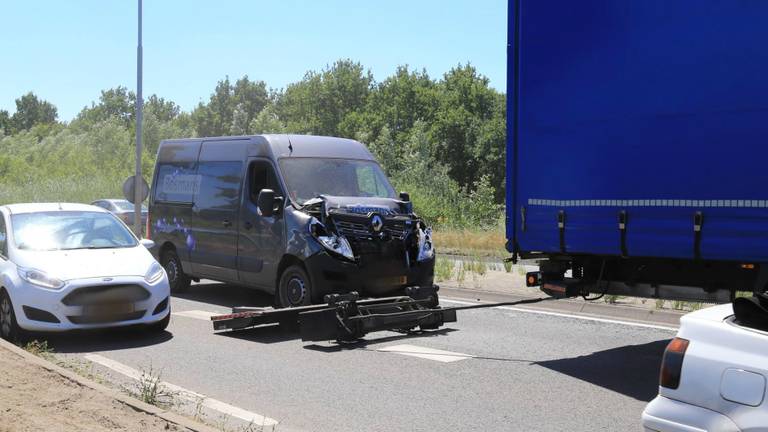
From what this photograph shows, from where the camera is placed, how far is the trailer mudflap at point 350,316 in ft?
28.7

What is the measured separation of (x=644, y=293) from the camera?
7992mm

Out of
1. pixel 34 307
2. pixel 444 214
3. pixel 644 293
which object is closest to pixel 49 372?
pixel 34 307

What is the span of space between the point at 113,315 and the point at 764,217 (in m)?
6.60

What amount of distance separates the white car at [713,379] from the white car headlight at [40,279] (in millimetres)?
6752

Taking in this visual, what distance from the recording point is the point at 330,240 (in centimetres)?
1026

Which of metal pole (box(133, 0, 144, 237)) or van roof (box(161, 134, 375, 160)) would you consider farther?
metal pole (box(133, 0, 144, 237))

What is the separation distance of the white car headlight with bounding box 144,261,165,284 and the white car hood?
47 millimetres

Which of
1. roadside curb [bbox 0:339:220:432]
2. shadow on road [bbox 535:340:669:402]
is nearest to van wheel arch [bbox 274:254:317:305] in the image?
shadow on road [bbox 535:340:669:402]

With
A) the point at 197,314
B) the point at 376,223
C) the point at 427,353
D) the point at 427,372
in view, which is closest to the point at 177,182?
the point at 197,314

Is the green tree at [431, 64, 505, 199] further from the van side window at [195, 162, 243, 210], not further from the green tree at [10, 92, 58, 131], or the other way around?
the green tree at [10, 92, 58, 131]

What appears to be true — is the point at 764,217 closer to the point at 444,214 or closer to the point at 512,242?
the point at 512,242

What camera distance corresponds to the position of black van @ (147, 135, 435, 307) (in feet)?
34.0

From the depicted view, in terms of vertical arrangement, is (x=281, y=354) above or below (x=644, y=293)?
below

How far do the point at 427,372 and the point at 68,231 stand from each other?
5038 millimetres
